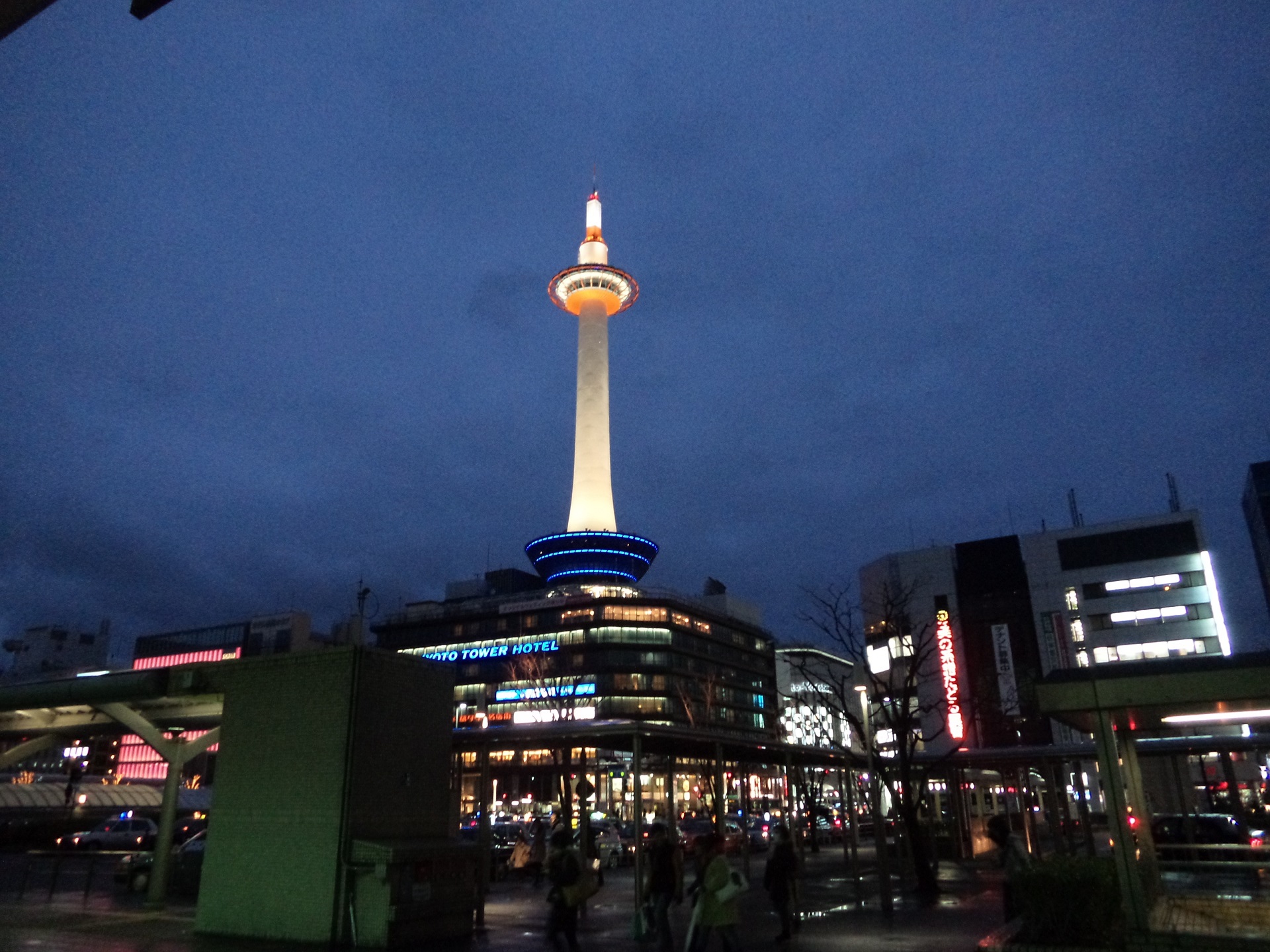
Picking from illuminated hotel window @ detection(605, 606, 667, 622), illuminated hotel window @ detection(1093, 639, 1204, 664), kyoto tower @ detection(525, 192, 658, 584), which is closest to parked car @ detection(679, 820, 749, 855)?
illuminated hotel window @ detection(1093, 639, 1204, 664)

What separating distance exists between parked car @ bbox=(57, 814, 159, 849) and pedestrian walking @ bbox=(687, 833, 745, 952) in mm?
33151

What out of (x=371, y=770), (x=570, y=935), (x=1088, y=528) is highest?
(x=1088, y=528)

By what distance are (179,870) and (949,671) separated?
→ 6310cm

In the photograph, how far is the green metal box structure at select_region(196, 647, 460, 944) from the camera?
48.7ft

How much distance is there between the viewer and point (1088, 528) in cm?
8694

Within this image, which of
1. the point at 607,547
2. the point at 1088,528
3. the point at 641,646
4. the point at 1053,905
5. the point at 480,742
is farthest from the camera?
the point at 607,547

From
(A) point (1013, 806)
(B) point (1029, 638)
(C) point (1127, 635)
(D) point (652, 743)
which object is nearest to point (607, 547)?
(B) point (1029, 638)

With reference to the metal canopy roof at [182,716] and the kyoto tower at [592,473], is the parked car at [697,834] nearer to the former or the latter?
the metal canopy roof at [182,716]

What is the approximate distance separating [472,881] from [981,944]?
28.4 feet

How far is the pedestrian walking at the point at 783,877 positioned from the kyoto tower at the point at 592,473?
96772 millimetres

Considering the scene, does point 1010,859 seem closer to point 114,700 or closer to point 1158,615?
point 114,700

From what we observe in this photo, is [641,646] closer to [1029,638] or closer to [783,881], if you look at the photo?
[1029,638]

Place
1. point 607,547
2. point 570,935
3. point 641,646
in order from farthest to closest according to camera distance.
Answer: point 607,547 < point 641,646 < point 570,935

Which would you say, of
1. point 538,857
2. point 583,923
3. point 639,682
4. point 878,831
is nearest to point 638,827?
point 583,923
